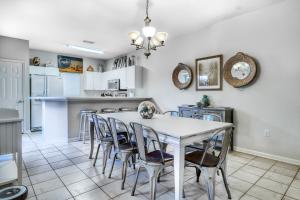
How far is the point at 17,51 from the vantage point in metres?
5.00

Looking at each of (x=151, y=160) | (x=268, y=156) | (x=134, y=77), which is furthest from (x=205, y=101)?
(x=134, y=77)

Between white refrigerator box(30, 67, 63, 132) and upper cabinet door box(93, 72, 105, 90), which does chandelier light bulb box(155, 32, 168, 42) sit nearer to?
white refrigerator box(30, 67, 63, 132)

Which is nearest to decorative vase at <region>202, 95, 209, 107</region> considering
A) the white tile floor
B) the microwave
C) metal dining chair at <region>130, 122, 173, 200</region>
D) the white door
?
the white tile floor

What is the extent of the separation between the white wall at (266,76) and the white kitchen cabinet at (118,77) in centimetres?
231

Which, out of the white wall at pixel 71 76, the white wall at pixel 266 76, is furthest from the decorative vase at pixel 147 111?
the white wall at pixel 71 76

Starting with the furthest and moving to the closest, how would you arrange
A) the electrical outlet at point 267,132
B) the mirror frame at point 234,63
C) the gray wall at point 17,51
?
the gray wall at point 17,51 < the mirror frame at point 234,63 < the electrical outlet at point 267,132

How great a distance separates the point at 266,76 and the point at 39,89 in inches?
233

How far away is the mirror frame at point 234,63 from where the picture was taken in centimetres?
338

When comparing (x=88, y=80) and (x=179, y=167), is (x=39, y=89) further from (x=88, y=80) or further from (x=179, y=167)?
(x=179, y=167)

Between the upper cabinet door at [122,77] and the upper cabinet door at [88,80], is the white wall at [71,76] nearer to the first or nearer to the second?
the upper cabinet door at [88,80]

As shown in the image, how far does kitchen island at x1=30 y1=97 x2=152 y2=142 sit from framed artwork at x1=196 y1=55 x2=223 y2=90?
2.30 meters

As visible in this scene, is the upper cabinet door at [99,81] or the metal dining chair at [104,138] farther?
the upper cabinet door at [99,81]

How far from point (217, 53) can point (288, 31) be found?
1.25 m

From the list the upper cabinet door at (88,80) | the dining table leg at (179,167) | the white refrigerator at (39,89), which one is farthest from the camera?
the upper cabinet door at (88,80)
